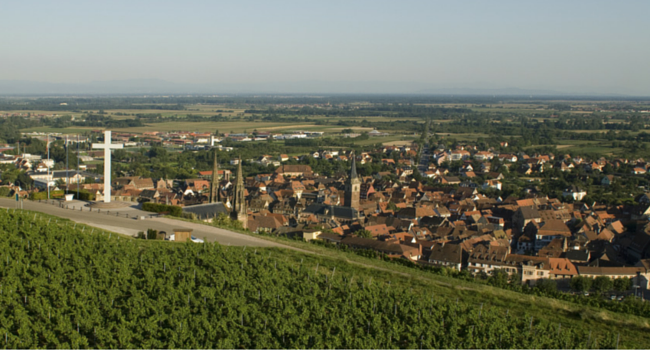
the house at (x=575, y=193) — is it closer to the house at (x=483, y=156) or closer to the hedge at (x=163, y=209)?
the house at (x=483, y=156)

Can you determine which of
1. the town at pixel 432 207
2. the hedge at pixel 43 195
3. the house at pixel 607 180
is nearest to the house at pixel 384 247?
the town at pixel 432 207

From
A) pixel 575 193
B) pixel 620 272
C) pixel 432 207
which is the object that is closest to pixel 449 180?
pixel 575 193

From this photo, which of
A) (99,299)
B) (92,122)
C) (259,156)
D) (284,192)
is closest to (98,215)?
(99,299)

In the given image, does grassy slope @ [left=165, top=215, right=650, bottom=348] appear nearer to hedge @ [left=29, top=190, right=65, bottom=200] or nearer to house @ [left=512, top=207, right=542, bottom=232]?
hedge @ [left=29, top=190, right=65, bottom=200]

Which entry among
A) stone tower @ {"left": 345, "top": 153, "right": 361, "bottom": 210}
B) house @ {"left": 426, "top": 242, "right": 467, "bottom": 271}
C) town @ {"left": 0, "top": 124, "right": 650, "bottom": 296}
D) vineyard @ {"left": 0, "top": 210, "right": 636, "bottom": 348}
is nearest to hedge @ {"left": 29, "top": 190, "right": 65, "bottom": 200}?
town @ {"left": 0, "top": 124, "right": 650, "bottom": 296}

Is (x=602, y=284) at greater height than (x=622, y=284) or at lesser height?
greater

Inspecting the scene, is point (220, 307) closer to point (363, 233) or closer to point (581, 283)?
point (581, 283)

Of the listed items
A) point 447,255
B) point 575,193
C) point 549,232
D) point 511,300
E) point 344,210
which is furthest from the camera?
point 575,193
